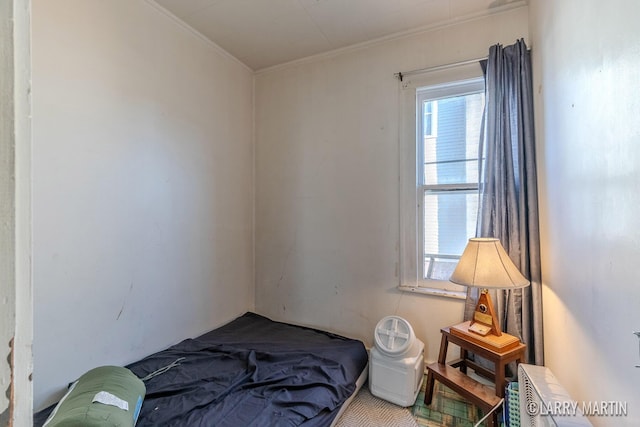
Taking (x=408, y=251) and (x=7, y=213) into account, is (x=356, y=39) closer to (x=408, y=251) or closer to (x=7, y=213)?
(x=408, y=251)

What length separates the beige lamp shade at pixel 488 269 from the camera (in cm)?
151

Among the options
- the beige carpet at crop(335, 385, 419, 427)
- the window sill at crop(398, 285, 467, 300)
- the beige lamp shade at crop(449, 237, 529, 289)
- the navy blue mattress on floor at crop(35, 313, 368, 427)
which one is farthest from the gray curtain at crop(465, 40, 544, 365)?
the navy blue mattress on floor at crop(35, 313, 368, 427)

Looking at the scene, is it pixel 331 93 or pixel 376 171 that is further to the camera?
pixel 331 93

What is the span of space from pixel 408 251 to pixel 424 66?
4.54 ft

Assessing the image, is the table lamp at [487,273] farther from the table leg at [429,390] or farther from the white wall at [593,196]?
the table leg at [429,390]

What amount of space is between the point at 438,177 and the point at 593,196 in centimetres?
121

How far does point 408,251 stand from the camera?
224 centimetres

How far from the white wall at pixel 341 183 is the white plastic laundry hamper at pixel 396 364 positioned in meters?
0.34

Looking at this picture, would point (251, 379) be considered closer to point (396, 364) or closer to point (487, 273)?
point (396, 364)

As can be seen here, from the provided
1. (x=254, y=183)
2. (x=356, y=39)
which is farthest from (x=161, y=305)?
(x=356, y=39)

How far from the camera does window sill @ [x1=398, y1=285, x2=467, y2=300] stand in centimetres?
205

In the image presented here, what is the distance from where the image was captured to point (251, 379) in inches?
67.4

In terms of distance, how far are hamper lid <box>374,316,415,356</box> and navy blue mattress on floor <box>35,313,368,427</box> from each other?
243 mm

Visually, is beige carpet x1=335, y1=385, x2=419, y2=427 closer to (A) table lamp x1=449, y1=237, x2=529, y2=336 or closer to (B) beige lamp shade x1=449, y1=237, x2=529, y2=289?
(A) table lamp x1=449, y1=237, x2=529, y2=336
